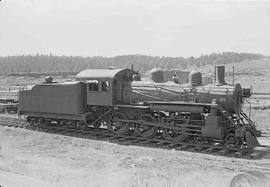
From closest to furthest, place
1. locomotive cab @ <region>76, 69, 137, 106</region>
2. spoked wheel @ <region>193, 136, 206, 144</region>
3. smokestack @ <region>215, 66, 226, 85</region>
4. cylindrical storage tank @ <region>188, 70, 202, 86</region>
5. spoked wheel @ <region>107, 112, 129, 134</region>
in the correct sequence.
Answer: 1. smokestack @ <region>215, 66, 226, 85</region>
2. spoked wheel @ <region>193, 136, 206, 144</region>
3. cylindrical storage tank @ <region>188, 70, 202, 86</region>
4. spoked wheel @ <region>107, 112, 129, 134</region>
5. locomotive cab @ <region>76, 69, 137, 106</region>

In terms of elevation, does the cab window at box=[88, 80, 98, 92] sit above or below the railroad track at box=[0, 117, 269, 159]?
above

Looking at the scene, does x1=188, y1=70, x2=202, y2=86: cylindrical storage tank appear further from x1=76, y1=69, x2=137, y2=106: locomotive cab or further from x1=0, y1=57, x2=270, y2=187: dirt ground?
x1=76, y1=69, x2=137, y2=106: locomotive cab

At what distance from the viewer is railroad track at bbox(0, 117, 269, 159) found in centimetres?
1341

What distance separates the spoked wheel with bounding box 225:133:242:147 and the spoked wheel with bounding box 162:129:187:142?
62.4 inches

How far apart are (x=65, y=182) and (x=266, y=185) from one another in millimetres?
5056

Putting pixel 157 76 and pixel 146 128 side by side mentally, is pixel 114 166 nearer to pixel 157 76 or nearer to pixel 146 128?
pixel 146 128

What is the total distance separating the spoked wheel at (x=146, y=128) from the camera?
1551 centimetres

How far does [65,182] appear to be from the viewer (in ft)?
32.5

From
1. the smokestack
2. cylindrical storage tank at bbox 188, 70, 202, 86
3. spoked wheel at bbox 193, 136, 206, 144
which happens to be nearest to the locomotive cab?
cylindrical storage tank at bbox 188, 70, 202, 86

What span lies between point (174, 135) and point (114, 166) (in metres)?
4.21

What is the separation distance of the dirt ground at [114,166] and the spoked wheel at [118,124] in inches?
48.3

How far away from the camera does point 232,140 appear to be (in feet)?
46.0

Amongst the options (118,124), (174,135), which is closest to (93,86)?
(118,124)

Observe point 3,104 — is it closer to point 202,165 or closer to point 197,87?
point 197,87
